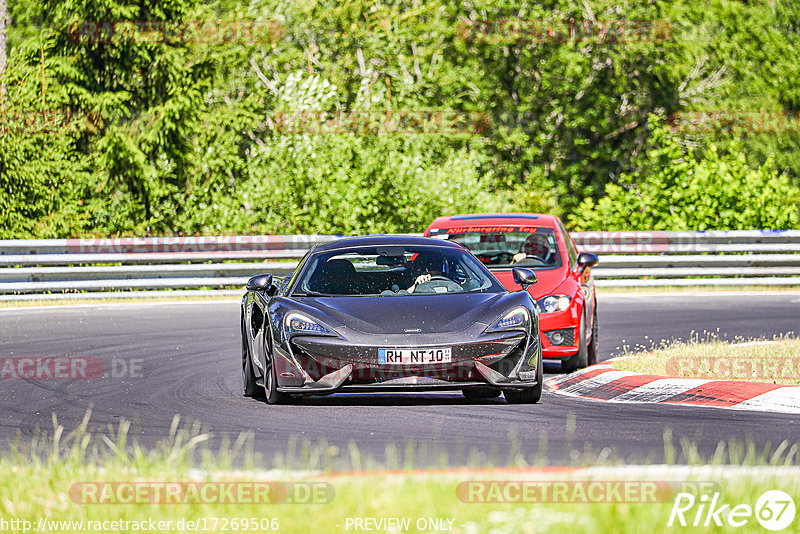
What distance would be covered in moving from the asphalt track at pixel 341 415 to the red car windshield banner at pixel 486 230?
4.87 ft

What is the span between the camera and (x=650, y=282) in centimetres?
2391

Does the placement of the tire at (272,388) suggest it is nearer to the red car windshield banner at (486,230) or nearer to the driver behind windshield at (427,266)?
the driver behind windshield at (427,266)

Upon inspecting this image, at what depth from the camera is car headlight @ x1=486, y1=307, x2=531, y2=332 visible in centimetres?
914

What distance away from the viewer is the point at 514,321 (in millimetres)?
9227

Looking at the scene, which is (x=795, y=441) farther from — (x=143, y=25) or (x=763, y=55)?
(x=763, y=55)

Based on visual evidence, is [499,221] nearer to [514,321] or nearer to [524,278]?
[524,278]

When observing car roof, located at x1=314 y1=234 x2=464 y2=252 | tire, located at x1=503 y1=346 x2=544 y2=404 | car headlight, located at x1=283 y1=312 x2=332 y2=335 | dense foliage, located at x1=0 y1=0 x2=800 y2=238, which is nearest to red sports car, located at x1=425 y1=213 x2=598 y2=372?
car roof, located at x1=314 y1=234 x2=464 y2=252

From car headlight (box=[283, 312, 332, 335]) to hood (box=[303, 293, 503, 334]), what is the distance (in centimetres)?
14

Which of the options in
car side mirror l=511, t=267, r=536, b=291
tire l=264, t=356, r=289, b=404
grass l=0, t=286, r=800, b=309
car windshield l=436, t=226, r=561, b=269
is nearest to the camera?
tire l=264, t=356, r=289, b=404

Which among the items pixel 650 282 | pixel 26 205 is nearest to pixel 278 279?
pixel 650 282

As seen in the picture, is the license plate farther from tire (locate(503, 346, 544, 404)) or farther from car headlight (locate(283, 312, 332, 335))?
tire (locate(503, 346, 544, 404))

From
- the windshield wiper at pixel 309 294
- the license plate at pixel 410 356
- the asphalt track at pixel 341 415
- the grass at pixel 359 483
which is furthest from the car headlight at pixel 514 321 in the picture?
the grass at pixel 359 483

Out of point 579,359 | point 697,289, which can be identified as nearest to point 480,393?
point 579,359

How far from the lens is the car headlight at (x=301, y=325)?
9.11 metres
